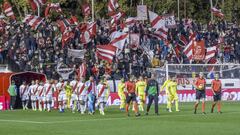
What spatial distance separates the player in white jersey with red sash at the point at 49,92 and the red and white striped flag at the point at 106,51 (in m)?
7.20

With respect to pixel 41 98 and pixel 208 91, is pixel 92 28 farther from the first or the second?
pixel 208 91

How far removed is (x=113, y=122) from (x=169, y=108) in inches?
387

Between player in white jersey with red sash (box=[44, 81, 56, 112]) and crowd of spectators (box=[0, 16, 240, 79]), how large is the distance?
213 inches

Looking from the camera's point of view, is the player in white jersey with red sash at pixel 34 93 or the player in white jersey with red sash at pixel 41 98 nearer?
the player in white jersey with red sash at pixel 41 98

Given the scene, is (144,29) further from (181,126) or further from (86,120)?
(181,126)

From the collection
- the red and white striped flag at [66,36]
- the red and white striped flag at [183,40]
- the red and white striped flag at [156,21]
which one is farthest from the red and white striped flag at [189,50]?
the red and white striped flag at [66,36]

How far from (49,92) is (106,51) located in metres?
7.57

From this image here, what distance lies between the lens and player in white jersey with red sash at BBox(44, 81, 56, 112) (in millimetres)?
44938

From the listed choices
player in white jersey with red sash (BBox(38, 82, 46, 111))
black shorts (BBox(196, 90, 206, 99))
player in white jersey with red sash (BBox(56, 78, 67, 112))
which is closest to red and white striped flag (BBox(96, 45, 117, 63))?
player in white jersey with red sash (BBox(38, 82, 46, 111))

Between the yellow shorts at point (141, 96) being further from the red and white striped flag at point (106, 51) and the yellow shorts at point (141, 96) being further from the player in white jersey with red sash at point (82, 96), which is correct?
the red and white striped flag at point (106, 51)

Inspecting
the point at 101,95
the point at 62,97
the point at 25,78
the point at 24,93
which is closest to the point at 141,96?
the point at 101,95

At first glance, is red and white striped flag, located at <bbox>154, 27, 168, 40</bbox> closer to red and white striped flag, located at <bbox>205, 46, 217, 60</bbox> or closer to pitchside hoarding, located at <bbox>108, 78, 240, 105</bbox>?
red and white striped flag, located at <bbox>205, 46, 217, 60</bbox>

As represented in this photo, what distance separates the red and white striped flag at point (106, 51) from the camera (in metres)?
51.3

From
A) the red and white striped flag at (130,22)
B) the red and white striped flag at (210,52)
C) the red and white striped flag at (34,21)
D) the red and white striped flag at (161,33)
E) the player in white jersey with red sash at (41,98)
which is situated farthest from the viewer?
the red and white striped flag at (130,22)
